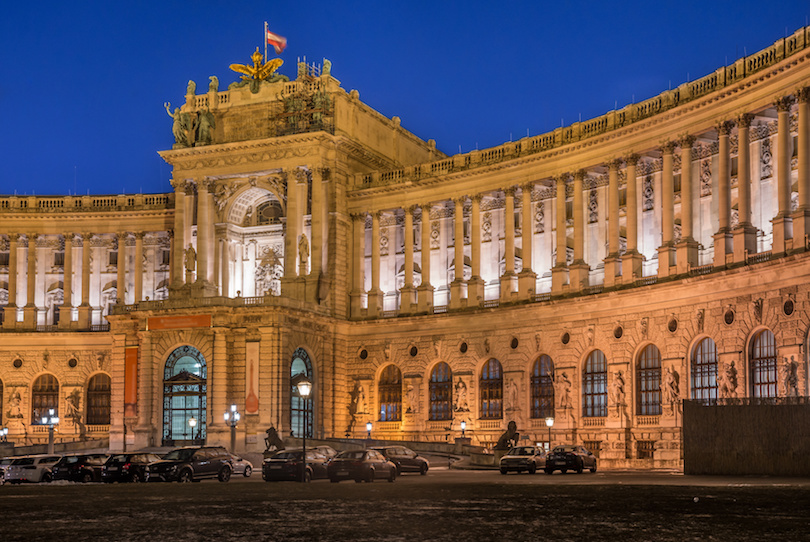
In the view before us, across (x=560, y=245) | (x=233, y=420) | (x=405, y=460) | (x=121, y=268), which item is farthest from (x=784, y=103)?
(x=121, y=268)

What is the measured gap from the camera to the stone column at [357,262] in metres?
75.8

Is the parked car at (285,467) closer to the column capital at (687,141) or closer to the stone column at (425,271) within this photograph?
the column capital at (687,141)

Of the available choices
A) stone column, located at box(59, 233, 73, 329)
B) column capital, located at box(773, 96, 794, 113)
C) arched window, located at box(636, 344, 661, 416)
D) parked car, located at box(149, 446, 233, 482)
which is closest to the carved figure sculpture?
arched window, located at box(636, 344, 661, 416)

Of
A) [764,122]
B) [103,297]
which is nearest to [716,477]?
[764,122]

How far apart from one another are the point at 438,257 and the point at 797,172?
1091 inches

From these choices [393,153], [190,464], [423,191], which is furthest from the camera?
[393,153]

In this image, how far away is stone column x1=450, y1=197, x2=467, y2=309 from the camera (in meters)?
71.6

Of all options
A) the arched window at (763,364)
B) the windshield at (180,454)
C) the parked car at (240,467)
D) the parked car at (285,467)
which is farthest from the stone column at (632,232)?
the windshield at (180,454)

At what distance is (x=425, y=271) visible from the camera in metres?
73.3

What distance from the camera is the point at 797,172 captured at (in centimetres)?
5478

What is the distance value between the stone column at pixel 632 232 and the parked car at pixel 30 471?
32032mm

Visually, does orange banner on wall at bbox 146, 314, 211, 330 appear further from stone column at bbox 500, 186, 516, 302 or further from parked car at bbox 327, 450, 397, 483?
parked car at bbox 327, 450, 397, 483

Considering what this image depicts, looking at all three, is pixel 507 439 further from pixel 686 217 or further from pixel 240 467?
pixel 240 467

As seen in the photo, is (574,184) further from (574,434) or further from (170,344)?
(170,344)
